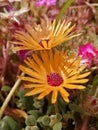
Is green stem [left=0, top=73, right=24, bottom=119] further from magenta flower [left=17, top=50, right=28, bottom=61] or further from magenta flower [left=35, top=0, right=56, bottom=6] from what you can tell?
magenta flower [left=35, top=0, right=56, bottom=6]

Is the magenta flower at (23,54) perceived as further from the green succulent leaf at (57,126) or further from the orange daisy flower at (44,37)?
the green succulent leaf at (57,126)

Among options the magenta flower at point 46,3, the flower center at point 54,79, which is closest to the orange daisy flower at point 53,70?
the flower center at point 54,79

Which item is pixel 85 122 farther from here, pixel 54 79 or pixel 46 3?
pixel 46 3

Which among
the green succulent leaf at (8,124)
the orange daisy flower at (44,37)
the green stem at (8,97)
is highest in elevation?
the orange daisy flower at (44,37)

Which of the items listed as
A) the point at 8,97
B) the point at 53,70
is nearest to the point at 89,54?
the point at 53,70

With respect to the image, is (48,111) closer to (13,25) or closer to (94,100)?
(94,100)

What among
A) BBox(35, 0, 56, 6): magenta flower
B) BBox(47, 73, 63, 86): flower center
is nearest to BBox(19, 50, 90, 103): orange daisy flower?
BBox(47, 73, 63, 86): flower center

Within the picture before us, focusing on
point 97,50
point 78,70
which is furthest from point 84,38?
point 78,70
